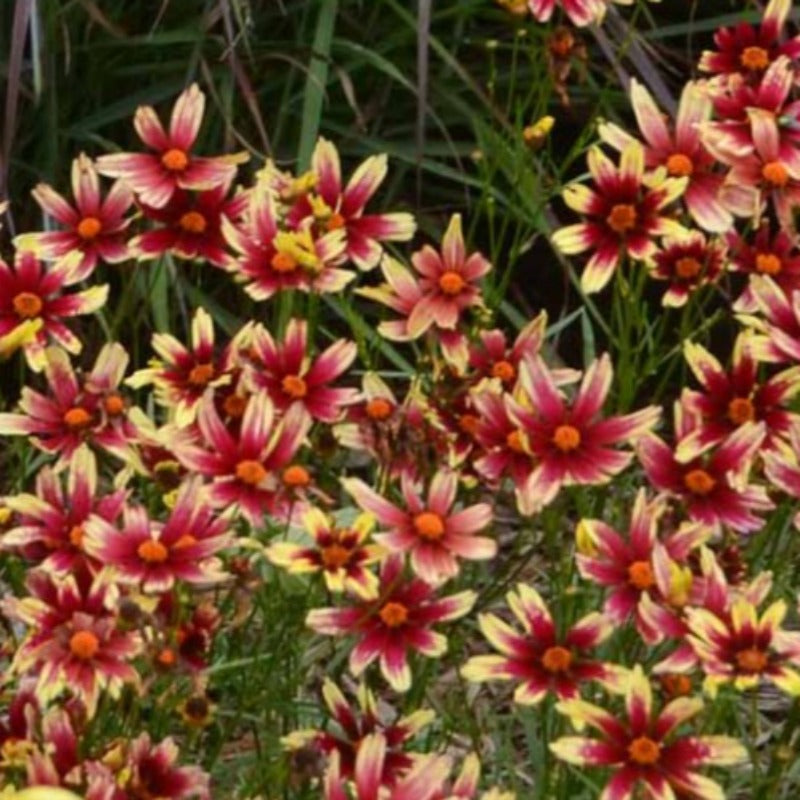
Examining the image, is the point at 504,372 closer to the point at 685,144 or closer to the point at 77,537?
the point at 685,144

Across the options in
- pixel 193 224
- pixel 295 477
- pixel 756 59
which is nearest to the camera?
pixel 295 477

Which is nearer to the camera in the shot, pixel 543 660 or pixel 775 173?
pixel 543 660

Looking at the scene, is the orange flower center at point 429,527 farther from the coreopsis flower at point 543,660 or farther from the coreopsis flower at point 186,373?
the coreopsis flower at point 186,373

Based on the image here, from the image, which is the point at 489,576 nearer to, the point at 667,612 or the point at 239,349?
the point at 239,349

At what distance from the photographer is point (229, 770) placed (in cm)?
204

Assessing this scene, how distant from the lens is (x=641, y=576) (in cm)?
158

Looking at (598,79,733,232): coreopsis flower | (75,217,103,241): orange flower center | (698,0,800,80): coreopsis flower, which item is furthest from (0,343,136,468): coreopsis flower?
(698,0,800,80): coreopsis flower

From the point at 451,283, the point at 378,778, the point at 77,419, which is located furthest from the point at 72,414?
the point at 378,778

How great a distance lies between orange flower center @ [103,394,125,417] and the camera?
5.82 ft

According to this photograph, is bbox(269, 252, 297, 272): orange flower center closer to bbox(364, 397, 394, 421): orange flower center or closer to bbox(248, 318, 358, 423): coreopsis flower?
bbox(248, 318, 358, 423): coreopsis flower

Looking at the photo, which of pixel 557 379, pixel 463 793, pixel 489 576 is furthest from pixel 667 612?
pixel 489 576

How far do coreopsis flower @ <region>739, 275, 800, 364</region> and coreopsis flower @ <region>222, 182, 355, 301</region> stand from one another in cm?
31

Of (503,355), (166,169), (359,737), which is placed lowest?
(359,737)

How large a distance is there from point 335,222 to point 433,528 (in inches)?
15.3
